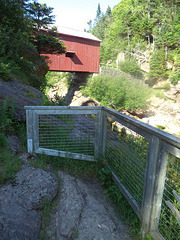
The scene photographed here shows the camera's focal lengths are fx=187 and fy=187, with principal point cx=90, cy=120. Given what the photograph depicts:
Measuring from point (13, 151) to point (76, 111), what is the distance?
4.33 ft

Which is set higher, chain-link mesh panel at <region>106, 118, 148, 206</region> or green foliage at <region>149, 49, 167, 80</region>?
green foliage at <region>149, 49, 167, 80</region>

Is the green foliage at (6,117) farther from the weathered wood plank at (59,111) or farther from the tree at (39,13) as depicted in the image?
the tree at (39,13)

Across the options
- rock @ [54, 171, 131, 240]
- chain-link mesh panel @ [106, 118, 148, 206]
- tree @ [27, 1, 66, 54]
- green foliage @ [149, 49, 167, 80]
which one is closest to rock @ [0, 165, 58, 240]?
rock @ [54, 171, 131, 240]

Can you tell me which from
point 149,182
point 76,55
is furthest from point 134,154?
point 76,55

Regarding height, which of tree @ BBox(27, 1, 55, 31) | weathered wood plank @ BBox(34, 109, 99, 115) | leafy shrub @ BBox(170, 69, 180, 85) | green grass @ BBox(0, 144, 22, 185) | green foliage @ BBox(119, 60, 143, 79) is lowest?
green grass @ BBox(0, 144, 22, 185)

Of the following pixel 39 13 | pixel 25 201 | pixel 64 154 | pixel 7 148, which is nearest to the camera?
pixel 25 201

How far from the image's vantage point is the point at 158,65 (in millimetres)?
30641

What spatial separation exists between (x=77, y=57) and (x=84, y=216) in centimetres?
2183

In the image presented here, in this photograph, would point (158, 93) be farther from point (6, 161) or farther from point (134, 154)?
point (6, 161)

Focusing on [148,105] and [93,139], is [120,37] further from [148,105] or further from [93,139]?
[93,139]

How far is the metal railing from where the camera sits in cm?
195

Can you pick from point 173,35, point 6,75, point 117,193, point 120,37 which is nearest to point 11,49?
point 6,75

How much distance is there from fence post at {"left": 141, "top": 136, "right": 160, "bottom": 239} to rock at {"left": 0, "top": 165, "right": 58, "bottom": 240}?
4.03 feet

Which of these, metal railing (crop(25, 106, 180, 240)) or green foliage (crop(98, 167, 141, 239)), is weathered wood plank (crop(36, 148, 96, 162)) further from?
green foliage (crop(98, 167, 141, 239))
